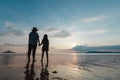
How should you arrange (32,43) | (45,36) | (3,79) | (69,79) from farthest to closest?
(45,36) → (32,43) → (69,79) → (3,79)

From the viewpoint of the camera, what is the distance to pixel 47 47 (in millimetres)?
15375

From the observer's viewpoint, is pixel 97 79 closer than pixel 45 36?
Yes

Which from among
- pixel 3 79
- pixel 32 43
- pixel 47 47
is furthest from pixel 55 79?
pixel 47 47

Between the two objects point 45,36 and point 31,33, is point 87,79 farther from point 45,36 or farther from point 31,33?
point 45,36

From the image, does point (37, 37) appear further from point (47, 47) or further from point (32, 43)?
point (47, 47)

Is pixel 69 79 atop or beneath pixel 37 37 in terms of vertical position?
beneath

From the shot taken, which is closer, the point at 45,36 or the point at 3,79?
the point at 3,79

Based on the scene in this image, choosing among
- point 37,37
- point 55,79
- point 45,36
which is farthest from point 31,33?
point 55,79

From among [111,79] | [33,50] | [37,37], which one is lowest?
[111,79]

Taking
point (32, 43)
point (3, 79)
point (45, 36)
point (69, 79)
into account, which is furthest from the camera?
point (45, 36)

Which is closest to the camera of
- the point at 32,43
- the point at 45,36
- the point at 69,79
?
the point at 69,79

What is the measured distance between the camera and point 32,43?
41.3 ft

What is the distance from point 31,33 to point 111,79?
23.2 ft

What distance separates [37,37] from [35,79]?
645 centimetres
